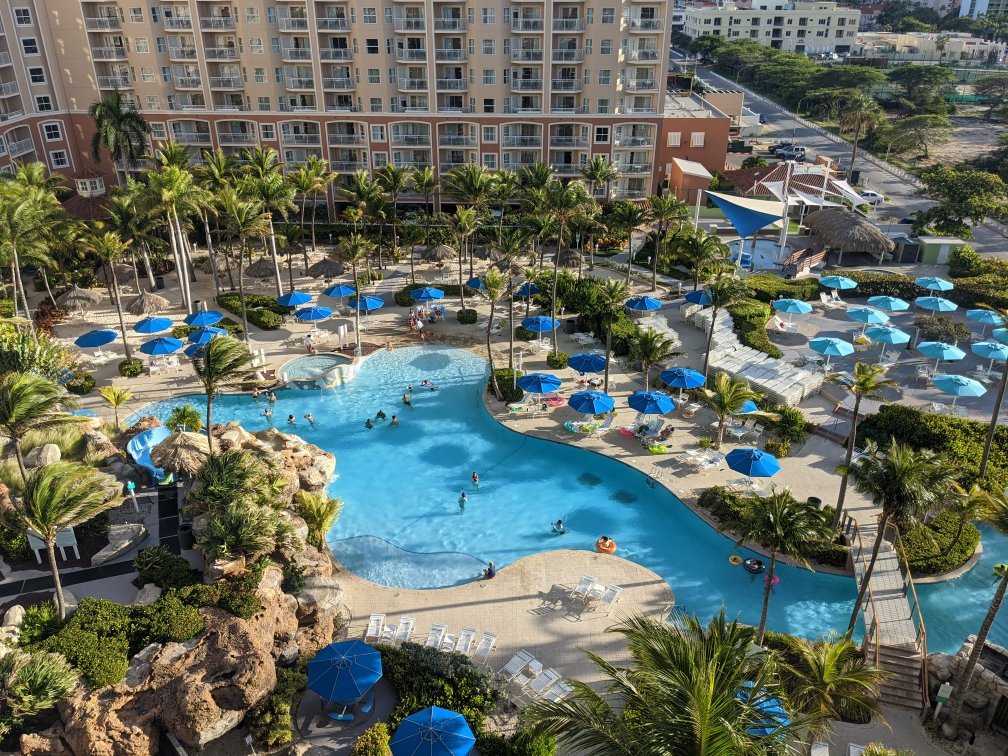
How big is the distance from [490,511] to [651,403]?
363 inches

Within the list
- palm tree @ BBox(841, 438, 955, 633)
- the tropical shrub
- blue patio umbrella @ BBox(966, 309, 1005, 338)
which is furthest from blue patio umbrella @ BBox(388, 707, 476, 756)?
blue patio umbrella @ BBox(966, 309, 1005, 338)

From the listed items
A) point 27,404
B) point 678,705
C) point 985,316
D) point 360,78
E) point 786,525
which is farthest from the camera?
point 360,78

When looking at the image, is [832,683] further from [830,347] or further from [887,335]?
[887,335]

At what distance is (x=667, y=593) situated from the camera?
2675 cm

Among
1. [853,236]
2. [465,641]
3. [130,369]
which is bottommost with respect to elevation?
[465,641]

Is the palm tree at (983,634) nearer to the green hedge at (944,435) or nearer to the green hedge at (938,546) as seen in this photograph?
the green hedge at (938,546)

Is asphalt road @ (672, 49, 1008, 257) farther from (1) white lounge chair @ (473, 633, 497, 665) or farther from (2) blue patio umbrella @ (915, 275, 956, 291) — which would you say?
(1) white lounge chair @ (473, 633, 497, 665)

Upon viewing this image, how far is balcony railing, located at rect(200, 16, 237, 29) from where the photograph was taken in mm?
63844

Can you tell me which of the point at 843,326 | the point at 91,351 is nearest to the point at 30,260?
the point at 91,351

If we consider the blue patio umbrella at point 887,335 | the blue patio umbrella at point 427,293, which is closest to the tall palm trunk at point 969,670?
the blue patio umbrella at point 887,335

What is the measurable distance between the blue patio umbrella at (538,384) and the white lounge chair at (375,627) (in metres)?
15.1

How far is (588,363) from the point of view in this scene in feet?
129

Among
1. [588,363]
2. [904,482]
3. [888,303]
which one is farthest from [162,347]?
[888,303]

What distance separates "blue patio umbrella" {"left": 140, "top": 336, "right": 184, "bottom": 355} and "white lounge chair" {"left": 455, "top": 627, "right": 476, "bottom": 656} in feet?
82.0
